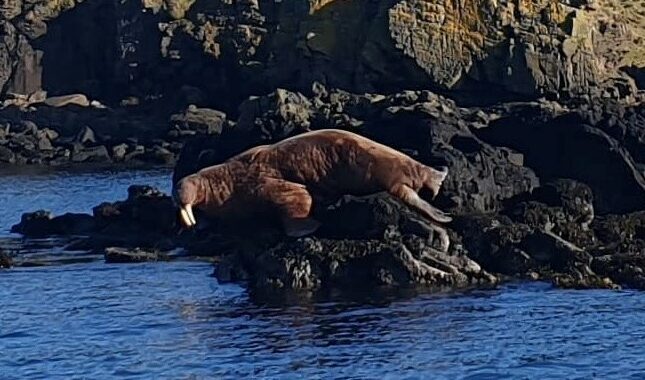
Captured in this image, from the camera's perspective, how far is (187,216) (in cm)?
2317

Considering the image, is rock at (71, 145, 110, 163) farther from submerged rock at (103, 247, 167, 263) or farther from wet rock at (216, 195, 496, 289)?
wet rock at (216, 195, 496, 289)

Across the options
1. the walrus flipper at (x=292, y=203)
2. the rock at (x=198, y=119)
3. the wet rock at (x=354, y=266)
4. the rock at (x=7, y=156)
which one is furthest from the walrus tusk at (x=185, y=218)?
the rock at (x=7, y=156)

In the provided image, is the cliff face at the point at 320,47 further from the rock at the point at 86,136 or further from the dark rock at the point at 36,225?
the dark rock at the point at 36,225

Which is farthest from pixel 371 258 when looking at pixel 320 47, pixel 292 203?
pixel 320 47

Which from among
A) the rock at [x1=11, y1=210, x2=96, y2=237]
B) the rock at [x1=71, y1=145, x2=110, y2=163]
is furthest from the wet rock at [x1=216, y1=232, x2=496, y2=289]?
the rock at [x1=71, y1=145, x2=110, y2=163]

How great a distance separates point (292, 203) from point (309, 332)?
460cm

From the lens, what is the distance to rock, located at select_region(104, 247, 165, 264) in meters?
24.9

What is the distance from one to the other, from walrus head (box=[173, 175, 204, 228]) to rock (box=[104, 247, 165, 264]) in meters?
1.85

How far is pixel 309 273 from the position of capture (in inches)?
820

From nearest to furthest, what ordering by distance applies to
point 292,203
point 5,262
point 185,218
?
1. point 292,203
2. point 185,218
3. point 5,262

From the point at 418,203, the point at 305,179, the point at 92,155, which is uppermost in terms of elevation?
the point at 305,179

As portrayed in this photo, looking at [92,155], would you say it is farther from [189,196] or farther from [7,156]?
[189,196]

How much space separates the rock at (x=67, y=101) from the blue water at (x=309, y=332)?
47.4 m

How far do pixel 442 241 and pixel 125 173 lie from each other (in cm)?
3315
